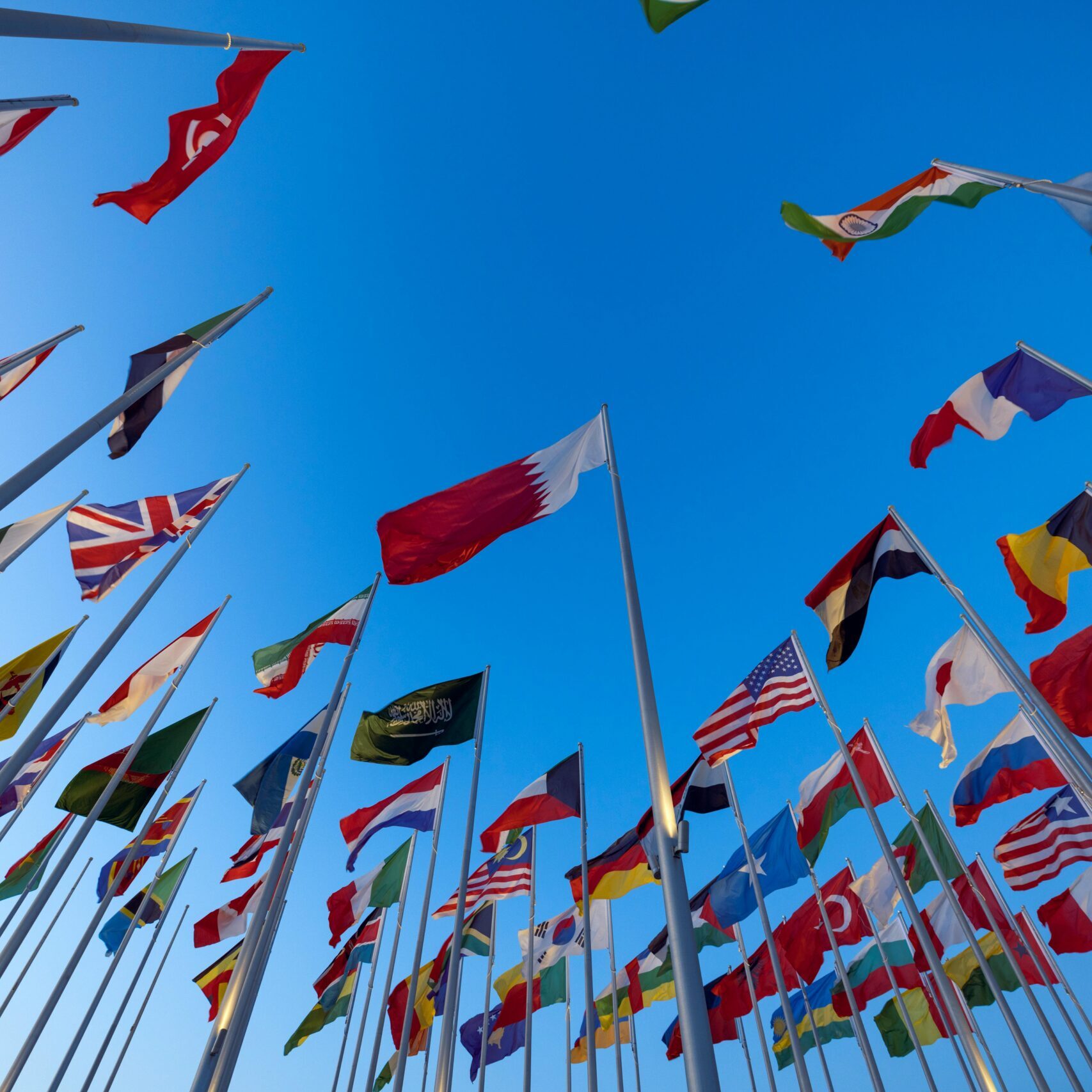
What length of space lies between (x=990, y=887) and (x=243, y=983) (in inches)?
710

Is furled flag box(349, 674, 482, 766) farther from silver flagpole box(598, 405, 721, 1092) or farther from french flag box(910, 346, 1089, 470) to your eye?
french flag box(910, 346, 1089, 470)

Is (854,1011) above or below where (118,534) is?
below

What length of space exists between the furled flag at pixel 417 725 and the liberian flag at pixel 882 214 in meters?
10.1

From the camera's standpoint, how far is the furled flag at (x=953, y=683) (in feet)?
44.1

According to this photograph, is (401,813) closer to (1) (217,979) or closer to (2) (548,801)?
(2) (548,801)

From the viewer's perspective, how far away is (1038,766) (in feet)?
47.1

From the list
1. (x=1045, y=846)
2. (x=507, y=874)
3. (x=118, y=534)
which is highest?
(x=118, y=534)

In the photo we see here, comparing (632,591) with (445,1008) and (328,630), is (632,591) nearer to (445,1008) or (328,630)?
(328,630)

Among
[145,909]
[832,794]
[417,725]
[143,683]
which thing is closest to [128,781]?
[143,683]

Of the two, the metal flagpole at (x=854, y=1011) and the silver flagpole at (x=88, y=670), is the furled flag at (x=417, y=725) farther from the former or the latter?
the metal flagpole at (x=854, y=1011)

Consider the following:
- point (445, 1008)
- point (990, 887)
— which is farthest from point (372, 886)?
point (990, 887)

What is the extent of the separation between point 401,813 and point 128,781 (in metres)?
5.71

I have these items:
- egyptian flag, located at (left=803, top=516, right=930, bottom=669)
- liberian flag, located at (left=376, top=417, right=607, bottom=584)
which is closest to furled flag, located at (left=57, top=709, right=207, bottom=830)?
liberian flag, located at (left=376, top=417, right=607, bottom=584)

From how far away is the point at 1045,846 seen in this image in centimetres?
1446
